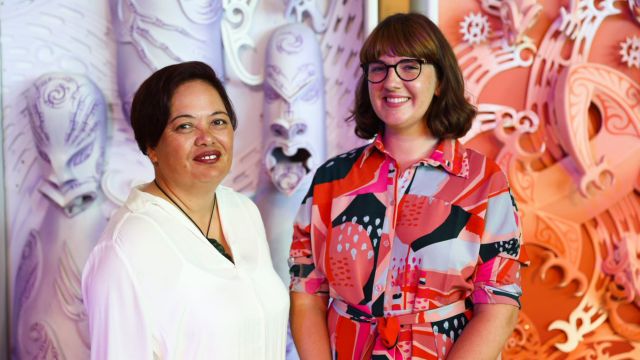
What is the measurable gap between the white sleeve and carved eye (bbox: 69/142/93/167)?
93 cm

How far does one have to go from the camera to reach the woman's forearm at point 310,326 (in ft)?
4.51

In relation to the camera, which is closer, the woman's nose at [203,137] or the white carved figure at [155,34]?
the woman's nose at [203,137]

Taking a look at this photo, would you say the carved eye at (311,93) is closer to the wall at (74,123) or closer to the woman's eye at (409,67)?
the wall at (74,123)

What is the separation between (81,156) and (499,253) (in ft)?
4.28

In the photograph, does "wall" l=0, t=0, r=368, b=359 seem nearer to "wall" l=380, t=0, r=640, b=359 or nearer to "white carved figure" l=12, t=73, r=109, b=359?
"white carved figure" l=12, t=73, r=109, b=359

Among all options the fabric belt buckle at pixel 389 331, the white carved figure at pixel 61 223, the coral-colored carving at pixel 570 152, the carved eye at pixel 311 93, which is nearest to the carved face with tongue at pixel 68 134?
the white carved figure at pixel 61 223

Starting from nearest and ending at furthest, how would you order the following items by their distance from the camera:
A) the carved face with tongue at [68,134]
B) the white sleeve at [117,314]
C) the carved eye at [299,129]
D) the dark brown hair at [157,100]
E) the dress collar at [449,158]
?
the white sleeve at [117,314], the dark brown hair at [157,100], the dress collar at [449,158], the carved face with tongue at [68,134], the carved eye at [299,129]

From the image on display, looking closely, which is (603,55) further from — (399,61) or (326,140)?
(399,61)

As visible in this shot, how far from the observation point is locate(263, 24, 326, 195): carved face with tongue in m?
1.93

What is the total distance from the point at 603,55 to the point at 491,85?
0.40 meters

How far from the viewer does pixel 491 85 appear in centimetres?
209

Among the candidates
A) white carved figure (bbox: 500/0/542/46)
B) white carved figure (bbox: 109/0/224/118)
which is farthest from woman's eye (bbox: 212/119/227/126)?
white carved figure (bbox: 500/0/542/46)

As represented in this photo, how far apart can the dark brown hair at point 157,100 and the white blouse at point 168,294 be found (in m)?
0.12

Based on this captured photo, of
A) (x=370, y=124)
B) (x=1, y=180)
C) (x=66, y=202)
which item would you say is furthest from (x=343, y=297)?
(x=1, y=180)
